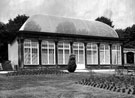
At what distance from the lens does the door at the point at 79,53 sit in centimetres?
4103

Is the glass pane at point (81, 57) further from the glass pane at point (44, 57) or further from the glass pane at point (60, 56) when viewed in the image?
the glass pane at point (44, 57)

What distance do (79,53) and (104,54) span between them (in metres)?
5.05

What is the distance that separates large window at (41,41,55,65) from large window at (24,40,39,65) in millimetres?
1064

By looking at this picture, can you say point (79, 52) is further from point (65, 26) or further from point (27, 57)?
point (27, 57)

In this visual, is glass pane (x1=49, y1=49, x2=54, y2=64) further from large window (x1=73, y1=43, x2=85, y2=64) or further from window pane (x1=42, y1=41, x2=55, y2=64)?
large window (x1=73, y1=43, x2=85, y2=64)

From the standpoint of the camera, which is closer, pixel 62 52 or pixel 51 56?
pixel 51 56

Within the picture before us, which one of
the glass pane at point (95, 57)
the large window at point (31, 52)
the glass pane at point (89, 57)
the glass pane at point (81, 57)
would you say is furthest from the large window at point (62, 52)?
the glass pane at point (95, 57)

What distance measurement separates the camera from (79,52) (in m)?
41.4

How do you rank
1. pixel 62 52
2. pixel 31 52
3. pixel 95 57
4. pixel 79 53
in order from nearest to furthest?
pixel 31 52 < pixel 62 52 < pixel 79 53 < pixel 95 57

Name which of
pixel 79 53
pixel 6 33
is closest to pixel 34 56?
pixel 79 53

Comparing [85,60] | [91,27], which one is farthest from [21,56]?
[91,27]

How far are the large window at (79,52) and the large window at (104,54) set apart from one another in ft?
12.6

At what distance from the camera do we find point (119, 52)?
44844 millimetres

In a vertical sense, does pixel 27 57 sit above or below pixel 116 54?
below
